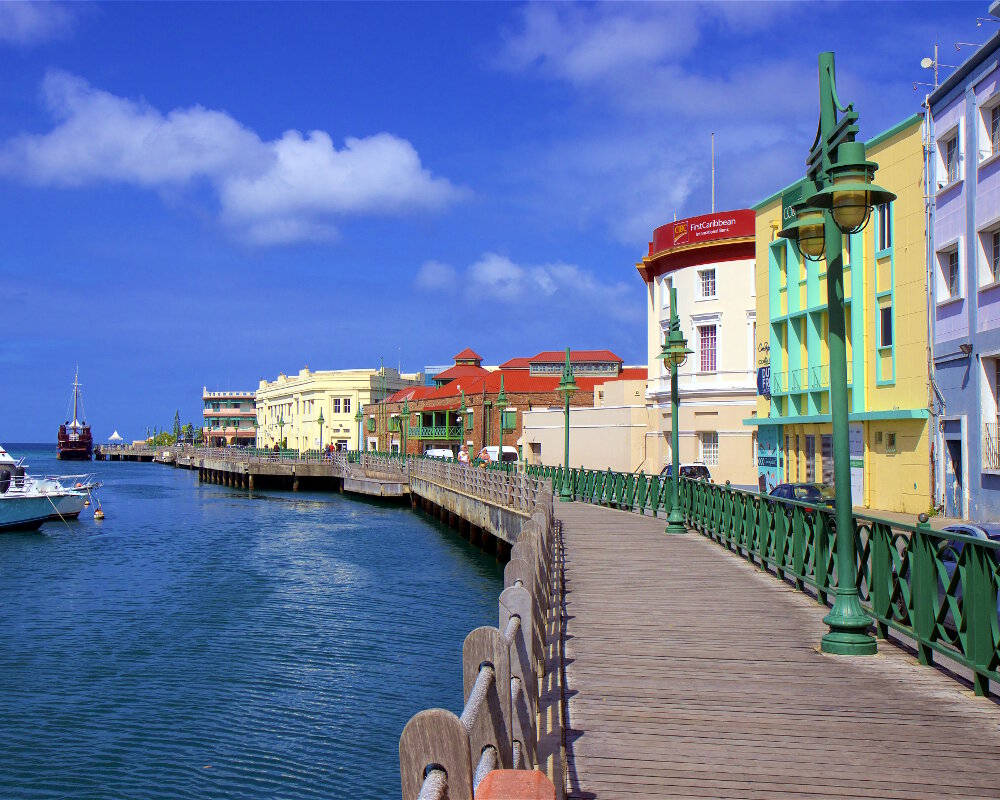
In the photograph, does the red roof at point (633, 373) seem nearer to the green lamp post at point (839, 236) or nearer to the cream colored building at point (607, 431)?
the cream colored building at point (607, 431)

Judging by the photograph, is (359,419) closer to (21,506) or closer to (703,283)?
(21,506)

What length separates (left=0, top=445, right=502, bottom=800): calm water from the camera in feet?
38.1

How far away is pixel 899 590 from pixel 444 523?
1424 inches

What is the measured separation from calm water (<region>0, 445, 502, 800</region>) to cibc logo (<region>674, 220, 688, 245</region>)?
1866 centimetres

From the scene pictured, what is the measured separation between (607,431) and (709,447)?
7.53 meters

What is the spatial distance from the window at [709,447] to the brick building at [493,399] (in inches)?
710

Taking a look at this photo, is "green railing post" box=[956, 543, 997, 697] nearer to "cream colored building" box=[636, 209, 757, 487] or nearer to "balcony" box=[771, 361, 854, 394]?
"balcony" box=[771, 361, 854, 394]

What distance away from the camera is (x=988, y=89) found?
2280 centimetres

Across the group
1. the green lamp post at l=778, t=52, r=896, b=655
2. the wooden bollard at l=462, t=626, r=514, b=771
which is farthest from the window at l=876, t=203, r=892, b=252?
the wooden bollard at l=462, t=626, r=514, b=771

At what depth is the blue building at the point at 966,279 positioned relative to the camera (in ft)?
74.7

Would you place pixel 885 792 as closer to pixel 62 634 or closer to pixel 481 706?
pixel 481 706

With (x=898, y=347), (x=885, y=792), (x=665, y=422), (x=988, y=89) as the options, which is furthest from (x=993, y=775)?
→ (x=665, y=422)

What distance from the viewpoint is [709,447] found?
42.8 m

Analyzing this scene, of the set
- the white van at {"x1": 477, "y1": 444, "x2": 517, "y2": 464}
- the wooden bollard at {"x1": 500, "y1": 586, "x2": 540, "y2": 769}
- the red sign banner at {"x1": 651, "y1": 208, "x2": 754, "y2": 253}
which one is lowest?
the wooden bollard at {"x1": 500, "y1": 586, "x2": 540, "y2": 769}
